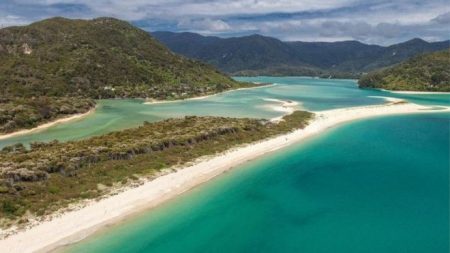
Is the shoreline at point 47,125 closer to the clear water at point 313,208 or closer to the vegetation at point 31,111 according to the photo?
the vegetation at point 31,111

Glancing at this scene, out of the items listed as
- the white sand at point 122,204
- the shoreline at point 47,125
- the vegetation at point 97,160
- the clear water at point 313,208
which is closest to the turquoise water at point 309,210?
the clear water at point 313,208

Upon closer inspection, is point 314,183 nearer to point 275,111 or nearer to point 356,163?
point 356,163

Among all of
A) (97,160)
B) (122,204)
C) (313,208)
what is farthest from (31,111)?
(313,208)

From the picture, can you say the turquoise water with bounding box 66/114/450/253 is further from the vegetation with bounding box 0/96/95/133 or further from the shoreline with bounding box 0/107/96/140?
the vegetation with bounding box 0/96/95/133

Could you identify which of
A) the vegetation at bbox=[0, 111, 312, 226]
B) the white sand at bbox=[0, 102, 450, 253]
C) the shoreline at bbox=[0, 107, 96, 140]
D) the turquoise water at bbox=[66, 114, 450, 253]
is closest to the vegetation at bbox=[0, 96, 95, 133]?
the shoreline at bbox=[0, 107, 96, 140]

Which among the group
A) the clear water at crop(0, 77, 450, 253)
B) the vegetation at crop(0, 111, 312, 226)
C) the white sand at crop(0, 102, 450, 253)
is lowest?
the clear water at crop(0, 77, 450, 253)

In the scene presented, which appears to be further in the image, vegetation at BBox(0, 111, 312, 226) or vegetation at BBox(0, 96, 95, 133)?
vegetation at BBox(0, 96, 95, 133)
